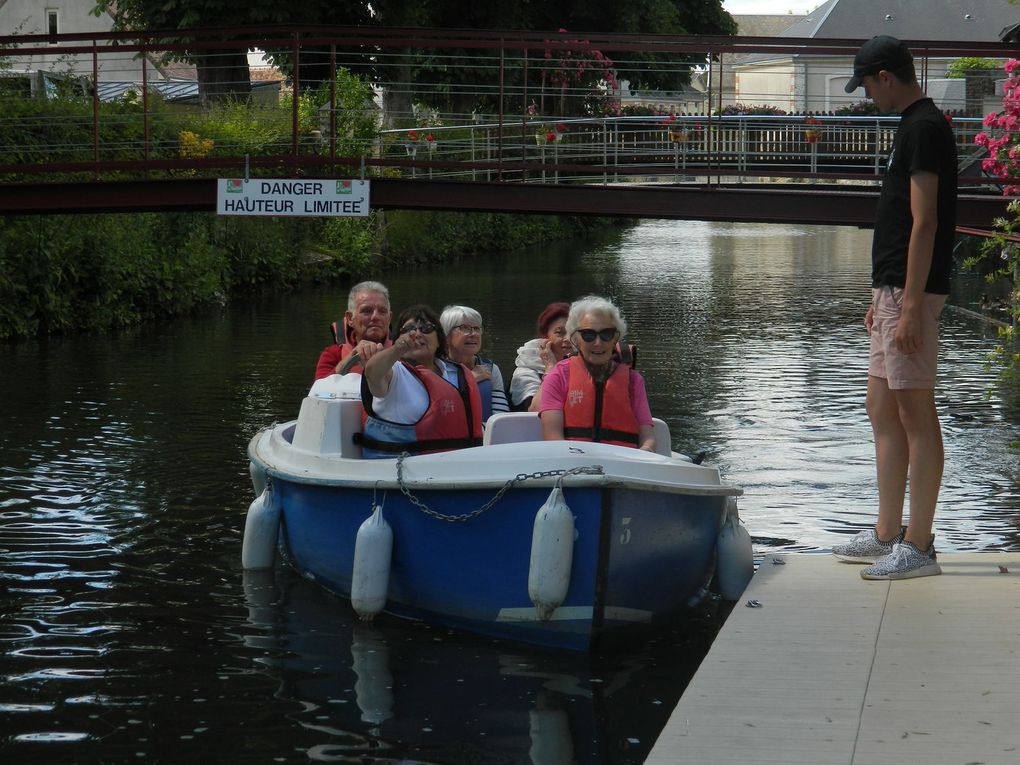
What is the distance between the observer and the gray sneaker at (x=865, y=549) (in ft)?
21.5

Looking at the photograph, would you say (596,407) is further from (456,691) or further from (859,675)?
(859,675)

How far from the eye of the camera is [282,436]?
337 inches

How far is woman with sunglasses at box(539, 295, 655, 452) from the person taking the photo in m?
7.15

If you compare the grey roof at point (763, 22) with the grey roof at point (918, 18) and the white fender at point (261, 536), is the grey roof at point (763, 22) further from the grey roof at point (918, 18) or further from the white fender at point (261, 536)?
the white fender at point (261, 536)

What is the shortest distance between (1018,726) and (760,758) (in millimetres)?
810

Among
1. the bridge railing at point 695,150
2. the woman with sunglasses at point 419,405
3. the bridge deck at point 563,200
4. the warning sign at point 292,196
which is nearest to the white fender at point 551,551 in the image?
the woman with sunglasses at point 419,405

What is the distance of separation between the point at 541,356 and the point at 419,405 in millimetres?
1506

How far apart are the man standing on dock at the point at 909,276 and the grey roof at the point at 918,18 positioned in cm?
6445

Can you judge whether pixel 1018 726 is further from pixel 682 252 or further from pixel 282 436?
pixel 682 252

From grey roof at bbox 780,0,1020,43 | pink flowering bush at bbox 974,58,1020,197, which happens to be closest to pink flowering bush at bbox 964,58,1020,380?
pink flowering bush at bbox 974,58,1020,197

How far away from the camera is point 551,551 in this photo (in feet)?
20.2

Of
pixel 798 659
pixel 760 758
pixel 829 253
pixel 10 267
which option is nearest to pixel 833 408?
pixel 798 659

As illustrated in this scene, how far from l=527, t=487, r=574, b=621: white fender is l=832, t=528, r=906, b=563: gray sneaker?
4.24 ft

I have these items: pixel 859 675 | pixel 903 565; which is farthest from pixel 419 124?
pixel 859 675
